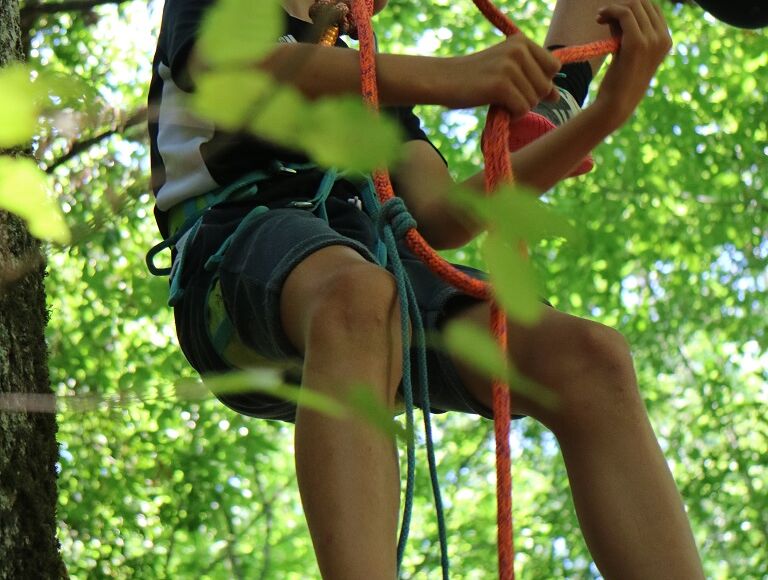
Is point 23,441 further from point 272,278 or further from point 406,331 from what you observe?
point 406,331

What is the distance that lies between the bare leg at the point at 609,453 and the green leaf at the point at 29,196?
81 centimetres

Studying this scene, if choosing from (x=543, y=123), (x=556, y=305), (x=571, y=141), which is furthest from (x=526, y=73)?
(x=556, y=305)

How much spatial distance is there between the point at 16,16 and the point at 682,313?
15.3 feet

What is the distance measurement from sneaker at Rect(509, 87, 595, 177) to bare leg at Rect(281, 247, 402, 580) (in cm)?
46

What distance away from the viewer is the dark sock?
1.77 metres

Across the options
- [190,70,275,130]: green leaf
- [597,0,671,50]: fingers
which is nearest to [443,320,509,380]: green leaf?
[190,70,275,130]: green leaf

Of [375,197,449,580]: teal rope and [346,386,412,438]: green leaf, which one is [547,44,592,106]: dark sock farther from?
[346,386,412,438]: green leaf

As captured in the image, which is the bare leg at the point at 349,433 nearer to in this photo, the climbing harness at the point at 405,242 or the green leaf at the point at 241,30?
the climbing harness at the point at 405,242

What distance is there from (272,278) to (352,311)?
15 cm

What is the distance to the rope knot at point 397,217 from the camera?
117 centimetres

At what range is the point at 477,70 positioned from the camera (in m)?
1.16

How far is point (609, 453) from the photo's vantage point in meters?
1.26

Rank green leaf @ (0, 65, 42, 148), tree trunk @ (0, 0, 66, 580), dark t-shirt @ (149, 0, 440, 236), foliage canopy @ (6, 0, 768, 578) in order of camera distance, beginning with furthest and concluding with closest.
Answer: foliage canopy @ (6, 0, 768, 578) → dark t-shirt @ (149, 0, 440, 236) → tree trunk @ (0, 0, 66, 580) → green leaf @ (0, 65, 42, 148)

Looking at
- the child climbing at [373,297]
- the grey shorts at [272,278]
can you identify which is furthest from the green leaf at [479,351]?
the grey shorts at [272,278]
